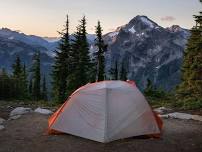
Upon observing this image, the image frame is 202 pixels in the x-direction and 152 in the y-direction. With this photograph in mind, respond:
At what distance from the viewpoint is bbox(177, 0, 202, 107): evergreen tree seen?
4040cm

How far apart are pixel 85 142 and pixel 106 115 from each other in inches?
58.0

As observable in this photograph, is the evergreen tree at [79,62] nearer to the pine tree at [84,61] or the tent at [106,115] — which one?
the pine tree at [84,61]

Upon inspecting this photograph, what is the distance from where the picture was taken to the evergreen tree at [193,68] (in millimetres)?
40397

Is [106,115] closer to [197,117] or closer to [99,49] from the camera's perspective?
[197,117]

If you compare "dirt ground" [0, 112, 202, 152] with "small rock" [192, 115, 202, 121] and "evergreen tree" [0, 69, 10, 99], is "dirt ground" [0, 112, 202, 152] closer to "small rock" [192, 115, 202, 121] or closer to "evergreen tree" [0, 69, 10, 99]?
"small rock" [192, 115, 202, 121]

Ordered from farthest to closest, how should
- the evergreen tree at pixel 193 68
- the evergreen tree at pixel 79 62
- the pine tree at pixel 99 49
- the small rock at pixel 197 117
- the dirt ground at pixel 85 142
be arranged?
1. the pine tree at pixel 99 49
2. the evergreen tree at pixel 79 62
3. the evergreen tree at pixel 193 68
4. the small rock at pixel 197 117
5. the dirt ground at pixel 85 142

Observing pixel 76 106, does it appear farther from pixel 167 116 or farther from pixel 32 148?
pixel 167 116

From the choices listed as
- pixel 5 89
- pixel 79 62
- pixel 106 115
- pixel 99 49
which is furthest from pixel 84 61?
pixel 106 115

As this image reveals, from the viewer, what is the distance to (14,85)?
45.6 metres

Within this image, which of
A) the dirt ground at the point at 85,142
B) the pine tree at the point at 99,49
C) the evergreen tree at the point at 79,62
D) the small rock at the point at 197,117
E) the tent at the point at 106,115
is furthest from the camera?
the pine tree at the point at 99,49

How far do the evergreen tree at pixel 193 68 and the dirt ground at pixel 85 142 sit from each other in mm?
20485

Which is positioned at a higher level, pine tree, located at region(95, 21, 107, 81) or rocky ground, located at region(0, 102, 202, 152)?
pine tree, located at region(95, 21, 107, 81)

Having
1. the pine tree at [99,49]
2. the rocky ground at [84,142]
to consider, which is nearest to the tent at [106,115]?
the rocky ground at [84,142]

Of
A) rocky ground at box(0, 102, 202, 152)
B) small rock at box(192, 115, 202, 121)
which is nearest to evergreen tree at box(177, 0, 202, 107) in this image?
small rock at box(192, 115, 202, 121)
